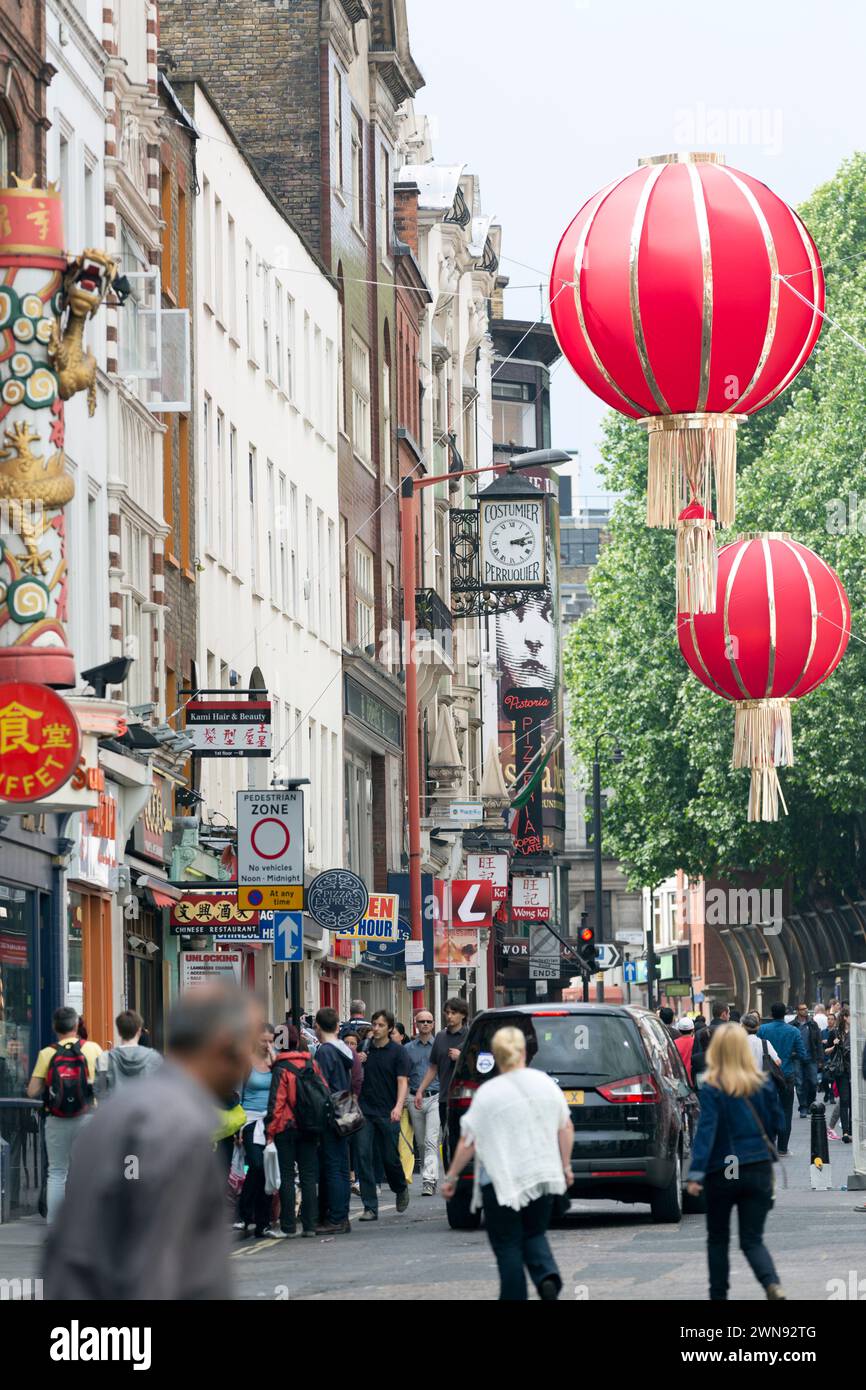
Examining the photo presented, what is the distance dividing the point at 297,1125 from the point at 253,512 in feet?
68.2

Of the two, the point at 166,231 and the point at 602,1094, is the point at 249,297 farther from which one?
the point at 602,1094

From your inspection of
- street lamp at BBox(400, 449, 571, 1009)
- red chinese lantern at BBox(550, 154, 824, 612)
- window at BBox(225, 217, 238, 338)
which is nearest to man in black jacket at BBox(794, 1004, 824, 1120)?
street lamp at BBox(400, 449, 571, 1009)

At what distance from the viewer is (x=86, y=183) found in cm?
3038

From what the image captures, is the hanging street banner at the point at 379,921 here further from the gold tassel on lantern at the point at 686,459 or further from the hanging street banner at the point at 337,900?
the gold tassel on lantern at the point at 686,459

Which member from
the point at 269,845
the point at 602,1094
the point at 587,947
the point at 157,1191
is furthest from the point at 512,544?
the point at 157,1191

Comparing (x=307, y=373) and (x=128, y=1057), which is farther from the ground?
(x=307, y=373)

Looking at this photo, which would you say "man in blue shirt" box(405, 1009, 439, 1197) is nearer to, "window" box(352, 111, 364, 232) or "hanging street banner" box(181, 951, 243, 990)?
"hanging street banner" box(181, 951, 243, 990)

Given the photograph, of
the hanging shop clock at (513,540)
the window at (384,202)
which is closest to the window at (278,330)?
the window at (384,202)

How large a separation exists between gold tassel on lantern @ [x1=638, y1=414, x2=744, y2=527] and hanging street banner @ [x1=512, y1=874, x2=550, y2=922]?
5657 centimetres

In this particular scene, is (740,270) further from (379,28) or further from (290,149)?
(379,28)

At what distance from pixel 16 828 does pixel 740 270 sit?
37.1ft

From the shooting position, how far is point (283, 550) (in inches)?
1767

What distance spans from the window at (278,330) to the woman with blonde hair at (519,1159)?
104ft
